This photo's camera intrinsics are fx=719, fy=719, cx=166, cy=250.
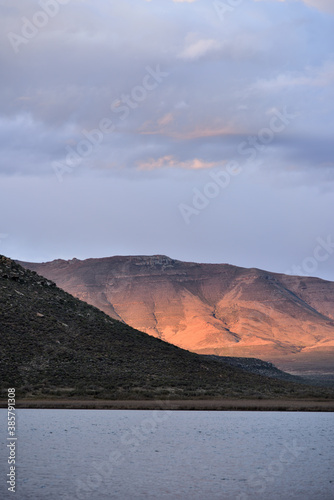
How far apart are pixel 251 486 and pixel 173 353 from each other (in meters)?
61.0

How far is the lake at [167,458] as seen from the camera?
974 inches

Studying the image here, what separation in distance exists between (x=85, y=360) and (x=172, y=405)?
13631 mm

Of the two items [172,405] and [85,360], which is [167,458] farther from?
[85,360]

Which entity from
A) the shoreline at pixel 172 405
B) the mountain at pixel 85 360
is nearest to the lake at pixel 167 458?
the shoreline at pixel 172 405

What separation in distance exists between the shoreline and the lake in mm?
5422

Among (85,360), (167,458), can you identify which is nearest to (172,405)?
(85,360)

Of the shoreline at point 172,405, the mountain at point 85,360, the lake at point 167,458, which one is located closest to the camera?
the lake at point 167,458

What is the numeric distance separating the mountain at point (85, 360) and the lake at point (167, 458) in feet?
43.7

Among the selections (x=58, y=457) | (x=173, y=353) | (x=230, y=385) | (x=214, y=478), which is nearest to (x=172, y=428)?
(x=58, y=457)

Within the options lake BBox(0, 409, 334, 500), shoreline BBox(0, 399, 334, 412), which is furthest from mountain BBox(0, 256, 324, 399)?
lake BBox(0, 409, 334, 500)

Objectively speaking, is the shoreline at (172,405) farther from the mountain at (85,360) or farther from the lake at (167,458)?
the lake at (167,458)

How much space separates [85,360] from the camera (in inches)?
2889

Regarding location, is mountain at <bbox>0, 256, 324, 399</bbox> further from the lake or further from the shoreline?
the lake

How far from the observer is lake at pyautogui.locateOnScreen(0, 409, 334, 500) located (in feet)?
81.1
